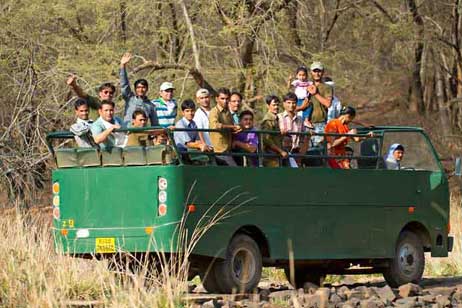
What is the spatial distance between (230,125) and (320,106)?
2.55 meters

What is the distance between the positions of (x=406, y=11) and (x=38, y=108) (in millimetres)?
18158

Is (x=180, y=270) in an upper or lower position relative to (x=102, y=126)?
lower

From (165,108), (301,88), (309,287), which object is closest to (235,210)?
(309,287)

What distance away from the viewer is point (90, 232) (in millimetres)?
14070

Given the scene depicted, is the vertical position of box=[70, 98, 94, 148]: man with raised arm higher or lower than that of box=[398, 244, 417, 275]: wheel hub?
higher

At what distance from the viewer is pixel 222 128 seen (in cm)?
1422

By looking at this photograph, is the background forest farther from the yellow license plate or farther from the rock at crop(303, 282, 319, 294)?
the yellow license plate

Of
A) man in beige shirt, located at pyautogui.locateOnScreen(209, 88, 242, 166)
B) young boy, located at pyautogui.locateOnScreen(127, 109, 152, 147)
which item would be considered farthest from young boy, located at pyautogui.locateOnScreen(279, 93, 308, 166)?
young boy, located at pyautogui.locateOnScreen(127, 109, 152, 147)

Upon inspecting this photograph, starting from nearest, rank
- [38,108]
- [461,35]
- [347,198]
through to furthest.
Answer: [347,198] < [38,108] < [461,35]

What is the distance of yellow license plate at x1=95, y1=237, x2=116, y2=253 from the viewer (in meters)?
13.9

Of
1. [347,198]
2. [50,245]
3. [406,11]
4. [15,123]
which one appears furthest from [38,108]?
[406,11]

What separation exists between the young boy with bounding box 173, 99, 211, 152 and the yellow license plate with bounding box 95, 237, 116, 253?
1184mm

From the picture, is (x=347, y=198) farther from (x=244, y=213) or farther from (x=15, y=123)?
(x=15, y=123)

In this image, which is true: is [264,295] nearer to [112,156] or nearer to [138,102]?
[112,156]
